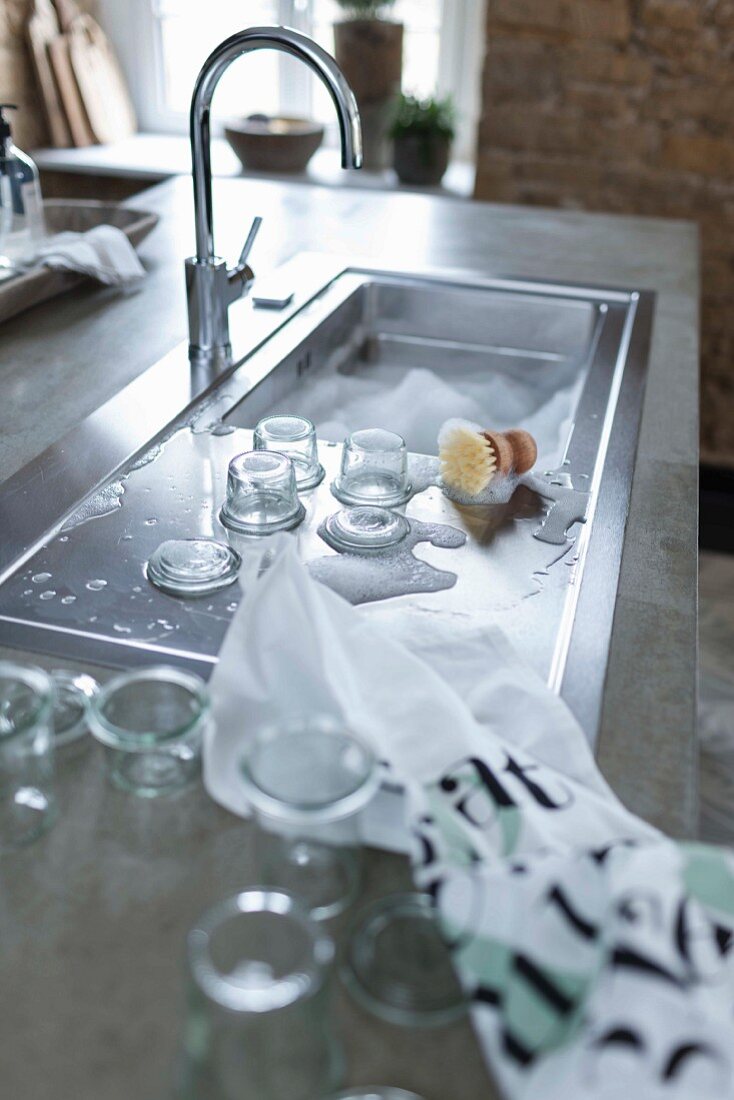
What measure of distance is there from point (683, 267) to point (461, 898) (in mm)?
1575

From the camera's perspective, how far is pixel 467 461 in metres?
1.11

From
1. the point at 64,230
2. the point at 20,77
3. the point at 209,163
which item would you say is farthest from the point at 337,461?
the point at 20,77

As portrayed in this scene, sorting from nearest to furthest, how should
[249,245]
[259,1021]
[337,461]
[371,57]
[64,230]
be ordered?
[259,1021], [337,461], [249,245], [64,230], [371,57]

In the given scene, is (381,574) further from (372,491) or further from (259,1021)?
(259,1021)

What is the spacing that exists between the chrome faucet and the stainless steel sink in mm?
41

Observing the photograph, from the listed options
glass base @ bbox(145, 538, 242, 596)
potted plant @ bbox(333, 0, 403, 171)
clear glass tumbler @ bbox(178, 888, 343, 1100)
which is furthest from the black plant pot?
clear glass tumbler @ bbox(178, 888, 343, 1100)

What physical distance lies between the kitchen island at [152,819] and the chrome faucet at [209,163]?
0.26 ft

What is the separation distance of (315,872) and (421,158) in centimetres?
281

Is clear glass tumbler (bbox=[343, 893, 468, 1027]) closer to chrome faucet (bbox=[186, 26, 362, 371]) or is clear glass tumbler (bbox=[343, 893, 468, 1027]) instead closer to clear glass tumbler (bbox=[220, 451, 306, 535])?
clear glass tumbler (bbox=[220, 451, 306, 535])

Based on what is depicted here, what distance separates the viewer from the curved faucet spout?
1.14m

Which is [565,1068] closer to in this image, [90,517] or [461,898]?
[461,898]

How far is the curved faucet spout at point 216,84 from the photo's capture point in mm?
1143

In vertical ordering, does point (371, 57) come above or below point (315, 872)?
above

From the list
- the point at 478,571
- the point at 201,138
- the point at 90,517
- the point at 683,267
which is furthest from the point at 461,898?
the point at 683,267
